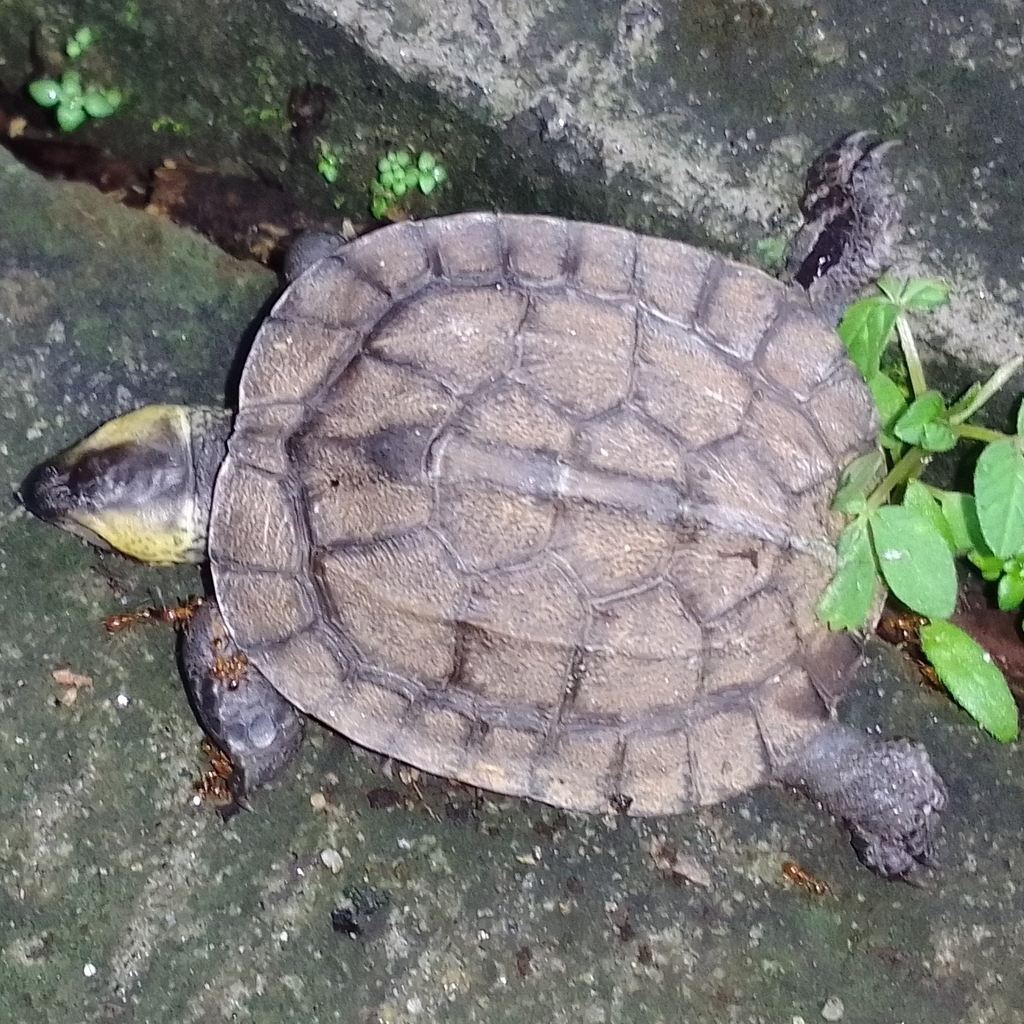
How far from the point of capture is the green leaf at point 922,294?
2.39 meters

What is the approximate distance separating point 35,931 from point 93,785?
1.25 ft

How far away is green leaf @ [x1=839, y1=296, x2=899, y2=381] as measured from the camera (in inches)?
94.8

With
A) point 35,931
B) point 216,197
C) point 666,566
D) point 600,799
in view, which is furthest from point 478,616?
point 216,197

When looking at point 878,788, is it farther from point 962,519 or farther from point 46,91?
point 46,91

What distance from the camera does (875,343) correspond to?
2410mm

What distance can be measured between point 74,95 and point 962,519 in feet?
9.23

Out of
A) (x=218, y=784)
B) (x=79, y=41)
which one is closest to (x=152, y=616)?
(x=218, y=784)

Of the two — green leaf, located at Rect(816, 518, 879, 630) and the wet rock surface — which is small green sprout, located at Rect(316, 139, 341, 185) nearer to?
the wet rock surface

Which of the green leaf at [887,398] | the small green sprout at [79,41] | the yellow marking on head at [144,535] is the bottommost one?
the yellow marking on head at [144,535]

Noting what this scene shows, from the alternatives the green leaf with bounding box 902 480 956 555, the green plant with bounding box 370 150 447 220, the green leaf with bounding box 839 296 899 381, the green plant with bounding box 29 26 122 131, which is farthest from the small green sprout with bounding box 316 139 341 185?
the green leaf with bounding box 902 480 956 555

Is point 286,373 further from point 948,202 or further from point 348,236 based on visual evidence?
point 948,202

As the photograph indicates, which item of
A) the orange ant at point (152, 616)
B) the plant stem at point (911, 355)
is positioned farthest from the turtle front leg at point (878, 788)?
the orange ant at point (152, 616)

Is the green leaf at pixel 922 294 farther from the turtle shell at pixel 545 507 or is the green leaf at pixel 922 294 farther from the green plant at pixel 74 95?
the green plant at pixel 74 95

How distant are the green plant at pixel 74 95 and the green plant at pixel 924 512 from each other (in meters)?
2.28
